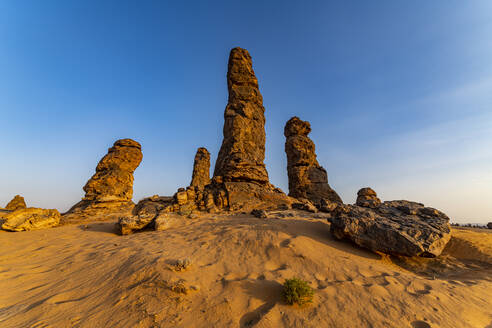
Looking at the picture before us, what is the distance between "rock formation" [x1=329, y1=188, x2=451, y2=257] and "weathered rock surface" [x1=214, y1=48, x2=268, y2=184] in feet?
24.1

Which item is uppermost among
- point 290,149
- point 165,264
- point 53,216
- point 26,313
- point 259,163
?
point 290,149

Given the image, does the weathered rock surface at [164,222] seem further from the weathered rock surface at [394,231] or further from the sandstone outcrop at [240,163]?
the weathered rock surface at [394,231]

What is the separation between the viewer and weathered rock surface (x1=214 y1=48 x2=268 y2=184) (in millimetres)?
12531

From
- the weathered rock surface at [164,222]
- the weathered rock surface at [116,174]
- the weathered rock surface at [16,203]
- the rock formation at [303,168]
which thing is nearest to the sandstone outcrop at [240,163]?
the weathered rock surface at [164,222]

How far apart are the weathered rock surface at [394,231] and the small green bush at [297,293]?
2991mm

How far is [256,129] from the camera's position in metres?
15.1

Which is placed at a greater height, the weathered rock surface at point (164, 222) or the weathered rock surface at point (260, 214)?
the weathered rock surface at point (260, 214)

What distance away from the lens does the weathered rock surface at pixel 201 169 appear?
2794cm

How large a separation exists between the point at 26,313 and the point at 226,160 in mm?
10673

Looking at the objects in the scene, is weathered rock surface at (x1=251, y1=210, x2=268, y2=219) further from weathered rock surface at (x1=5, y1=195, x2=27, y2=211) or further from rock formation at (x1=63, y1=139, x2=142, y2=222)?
weathered rock surface at (x1=5, y1=195, x2=27, y2=211)

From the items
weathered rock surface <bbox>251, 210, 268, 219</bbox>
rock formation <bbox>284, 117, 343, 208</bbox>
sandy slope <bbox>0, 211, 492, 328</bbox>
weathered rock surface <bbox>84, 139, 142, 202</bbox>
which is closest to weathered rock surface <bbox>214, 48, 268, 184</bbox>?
weathered rock surface <bbox>251, 210, 268, 219</bbox>

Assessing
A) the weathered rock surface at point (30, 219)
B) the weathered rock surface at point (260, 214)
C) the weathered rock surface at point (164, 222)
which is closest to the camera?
the weathered rock surface at point (164, 222)

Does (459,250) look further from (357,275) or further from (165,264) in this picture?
(165,264)

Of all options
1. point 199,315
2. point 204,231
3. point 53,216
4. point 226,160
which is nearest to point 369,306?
point 199,315
